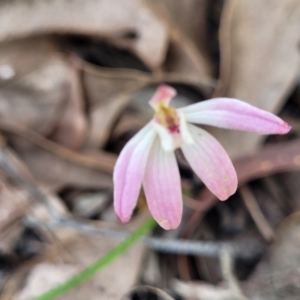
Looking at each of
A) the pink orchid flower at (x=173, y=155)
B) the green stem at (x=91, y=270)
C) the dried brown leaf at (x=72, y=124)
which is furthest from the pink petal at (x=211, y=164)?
the dried brown leaf at (x=72, y=124)

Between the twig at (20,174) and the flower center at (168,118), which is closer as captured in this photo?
the flower center at (168,118)

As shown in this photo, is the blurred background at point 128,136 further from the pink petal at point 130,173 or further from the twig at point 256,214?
the pink petal at point 130,173

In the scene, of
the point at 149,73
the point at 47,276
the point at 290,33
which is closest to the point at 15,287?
the point at 47,276

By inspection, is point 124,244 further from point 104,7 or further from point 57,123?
point 104,7

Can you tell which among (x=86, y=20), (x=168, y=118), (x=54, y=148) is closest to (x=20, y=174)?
(x=54, y=148)

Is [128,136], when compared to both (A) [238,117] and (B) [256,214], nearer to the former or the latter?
(B) [256,214]
